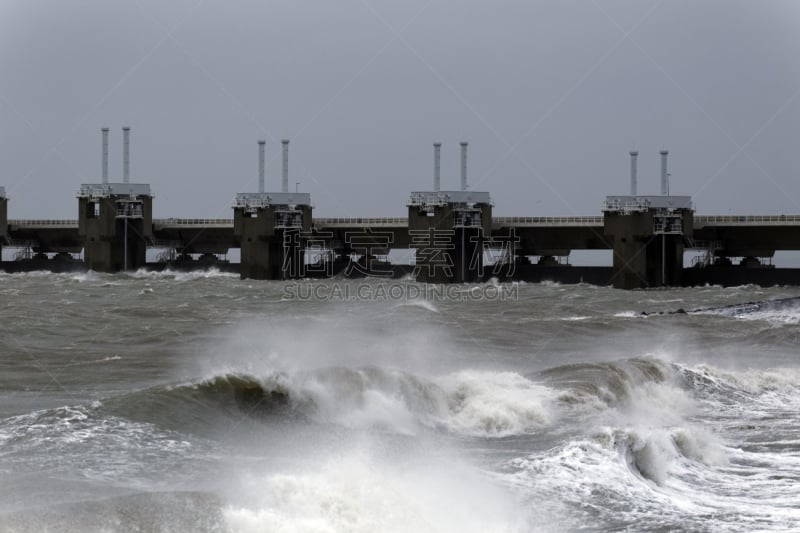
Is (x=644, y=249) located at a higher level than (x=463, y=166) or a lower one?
lower

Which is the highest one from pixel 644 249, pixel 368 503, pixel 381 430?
pixel 644 249

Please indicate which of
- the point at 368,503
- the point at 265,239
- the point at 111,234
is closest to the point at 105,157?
the point at 111,234

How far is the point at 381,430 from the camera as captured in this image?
1730cm

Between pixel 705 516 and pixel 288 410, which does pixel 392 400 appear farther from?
pixel 705 516

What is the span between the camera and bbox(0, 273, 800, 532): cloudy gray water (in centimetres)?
1146

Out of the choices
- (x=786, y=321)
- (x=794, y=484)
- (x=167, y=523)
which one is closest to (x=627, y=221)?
(x=786, y=321)

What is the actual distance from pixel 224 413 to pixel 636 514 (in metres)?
7.38

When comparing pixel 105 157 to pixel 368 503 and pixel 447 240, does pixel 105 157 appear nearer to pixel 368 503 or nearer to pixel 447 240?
pixel 447 240

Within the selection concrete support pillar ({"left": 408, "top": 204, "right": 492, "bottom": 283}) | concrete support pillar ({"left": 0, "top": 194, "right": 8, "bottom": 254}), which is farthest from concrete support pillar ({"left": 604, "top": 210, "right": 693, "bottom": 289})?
concrete support pillar ({"left": 0, "top": 194, "right": 8, "bottom": 254})

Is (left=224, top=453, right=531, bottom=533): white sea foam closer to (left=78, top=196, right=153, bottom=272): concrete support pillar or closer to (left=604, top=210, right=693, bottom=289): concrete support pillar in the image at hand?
(left=604, top=210, right=693, bottom=289): concrete support pillar

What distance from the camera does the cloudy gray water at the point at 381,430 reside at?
1146 centimetres

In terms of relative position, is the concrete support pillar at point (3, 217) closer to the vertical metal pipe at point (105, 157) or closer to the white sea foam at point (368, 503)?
the vertical metal pipe at point (105, 157)

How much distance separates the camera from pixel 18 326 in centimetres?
3133

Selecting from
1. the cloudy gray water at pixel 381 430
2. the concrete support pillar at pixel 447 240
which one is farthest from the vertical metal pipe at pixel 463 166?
the cloudy gray water at pixel 381 430
